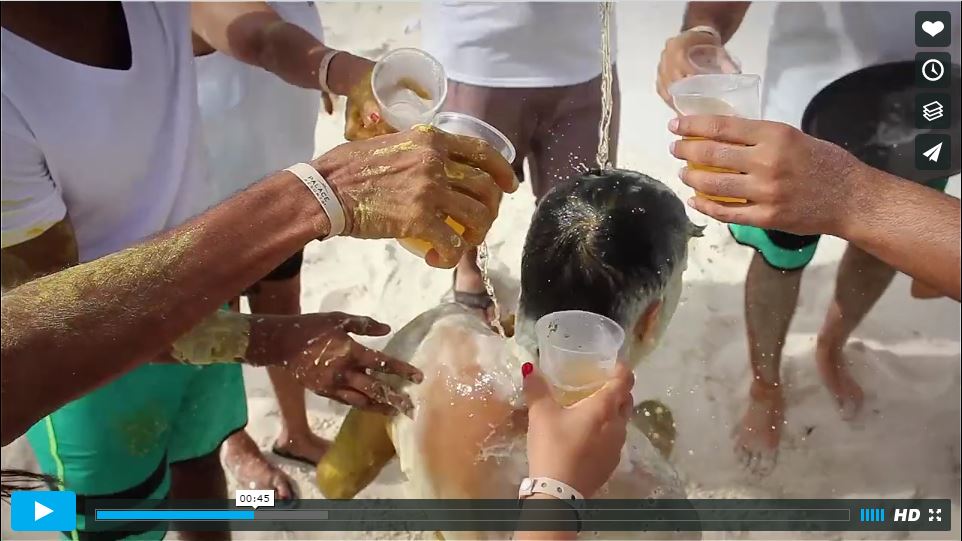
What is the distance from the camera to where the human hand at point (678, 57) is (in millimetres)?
1013

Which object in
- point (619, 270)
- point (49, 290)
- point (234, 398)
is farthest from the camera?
point (234, 398)

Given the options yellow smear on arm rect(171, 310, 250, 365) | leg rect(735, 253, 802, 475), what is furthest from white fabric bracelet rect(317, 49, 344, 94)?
leg rect(735, 253, 802, 475)

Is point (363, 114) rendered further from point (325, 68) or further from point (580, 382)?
point (580, 382)

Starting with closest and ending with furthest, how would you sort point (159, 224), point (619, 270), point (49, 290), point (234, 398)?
point (49, 290) → point (619, 270) → point (159, 224) → point (234, 398)

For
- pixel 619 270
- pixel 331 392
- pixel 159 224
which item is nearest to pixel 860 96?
pixel 619 270

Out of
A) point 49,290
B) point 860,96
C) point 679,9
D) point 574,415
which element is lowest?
point 574,415

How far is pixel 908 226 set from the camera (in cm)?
64

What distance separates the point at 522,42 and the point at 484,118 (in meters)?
0.14

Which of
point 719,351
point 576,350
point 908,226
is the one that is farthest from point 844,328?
point 576,350

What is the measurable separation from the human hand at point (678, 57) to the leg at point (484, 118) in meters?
0.20

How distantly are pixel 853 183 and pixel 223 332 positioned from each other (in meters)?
0.70

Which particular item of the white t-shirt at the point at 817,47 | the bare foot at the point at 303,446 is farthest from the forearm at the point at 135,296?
the white t-shirt at the point at 817,47

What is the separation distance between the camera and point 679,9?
1.01m

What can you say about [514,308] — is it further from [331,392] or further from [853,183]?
[853,183]
